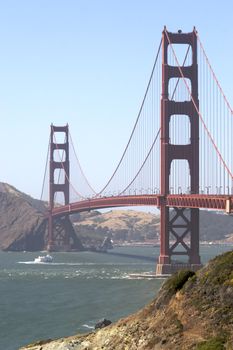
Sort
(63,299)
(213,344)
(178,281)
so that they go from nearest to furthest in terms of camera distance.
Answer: (213,344)
(178,281)
(63,299)

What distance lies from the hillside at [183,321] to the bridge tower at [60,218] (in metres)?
137

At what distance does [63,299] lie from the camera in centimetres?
7156

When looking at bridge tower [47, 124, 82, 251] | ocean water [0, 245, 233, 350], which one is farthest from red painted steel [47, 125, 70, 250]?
ocean water [0, 245, 233, 350]

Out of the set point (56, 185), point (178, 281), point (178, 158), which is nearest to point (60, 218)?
point (56, 185)

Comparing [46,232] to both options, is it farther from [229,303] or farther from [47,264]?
[229,303]

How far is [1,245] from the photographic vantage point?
612 feet

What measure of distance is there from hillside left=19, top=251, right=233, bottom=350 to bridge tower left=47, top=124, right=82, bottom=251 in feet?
450

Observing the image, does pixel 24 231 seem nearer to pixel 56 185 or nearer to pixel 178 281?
pixel 56 185

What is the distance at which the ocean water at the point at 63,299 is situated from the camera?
5375 cm

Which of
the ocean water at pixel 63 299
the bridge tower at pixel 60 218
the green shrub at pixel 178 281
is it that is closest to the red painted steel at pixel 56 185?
the bridge tower at pixel 60 218

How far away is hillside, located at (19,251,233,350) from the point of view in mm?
26500

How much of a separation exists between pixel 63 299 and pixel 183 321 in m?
44.4

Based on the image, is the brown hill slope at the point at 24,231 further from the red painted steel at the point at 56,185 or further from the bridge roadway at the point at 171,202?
the bridge roadway at the point at 171,202

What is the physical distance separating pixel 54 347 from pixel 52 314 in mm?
30933
